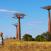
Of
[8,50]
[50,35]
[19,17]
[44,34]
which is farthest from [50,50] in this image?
[19,17]

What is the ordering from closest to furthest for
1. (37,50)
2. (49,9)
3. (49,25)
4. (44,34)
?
(37,50) < (44,34) < (49,25) < (49,9)

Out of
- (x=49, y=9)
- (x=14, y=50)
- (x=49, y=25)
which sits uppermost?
(x=49, y=9)

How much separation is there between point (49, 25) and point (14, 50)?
2116 inches

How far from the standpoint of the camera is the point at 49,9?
Answer: 252 feet

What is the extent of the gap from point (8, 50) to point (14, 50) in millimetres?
487

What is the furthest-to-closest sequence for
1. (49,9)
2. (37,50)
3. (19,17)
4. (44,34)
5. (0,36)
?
(19,17) < (49,9) < (44,34) < (0,36) < (37,50)

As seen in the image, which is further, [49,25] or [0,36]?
[49,25]

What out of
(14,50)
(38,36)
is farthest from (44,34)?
(14,50)

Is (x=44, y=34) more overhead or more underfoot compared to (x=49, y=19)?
more underfoot

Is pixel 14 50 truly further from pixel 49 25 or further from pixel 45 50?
pixel 49 25

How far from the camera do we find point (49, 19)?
241 feet

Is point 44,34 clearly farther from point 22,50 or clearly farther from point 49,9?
point 22,50

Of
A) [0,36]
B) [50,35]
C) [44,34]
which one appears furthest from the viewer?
[44,34]

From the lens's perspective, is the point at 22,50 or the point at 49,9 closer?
the point at 22,50
